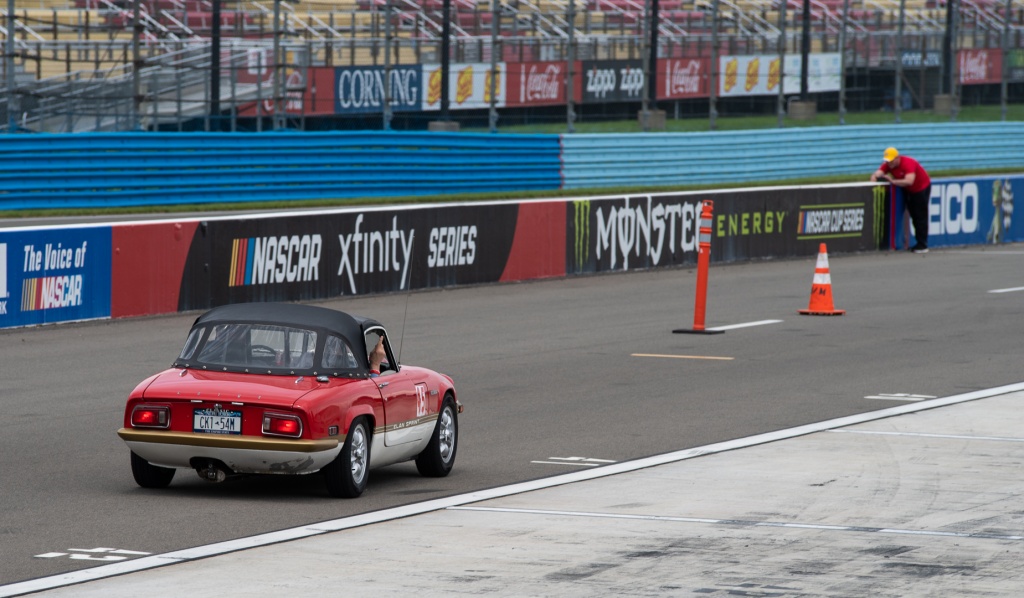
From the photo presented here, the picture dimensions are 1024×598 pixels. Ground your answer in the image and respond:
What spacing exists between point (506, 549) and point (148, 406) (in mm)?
2404

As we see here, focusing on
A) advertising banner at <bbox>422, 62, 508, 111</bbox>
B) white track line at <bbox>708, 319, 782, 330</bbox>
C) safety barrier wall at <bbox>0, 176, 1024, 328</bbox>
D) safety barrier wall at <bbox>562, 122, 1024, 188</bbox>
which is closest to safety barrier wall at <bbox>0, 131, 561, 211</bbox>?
advertising banner at <bbox>422, 62, 508, 111</bbox>

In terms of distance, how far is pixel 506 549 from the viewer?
7637 mm

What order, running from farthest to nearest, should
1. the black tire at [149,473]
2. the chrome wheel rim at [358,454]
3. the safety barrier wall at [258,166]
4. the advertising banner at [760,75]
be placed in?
the advertising banner at [760,75], the safety barrier wall at [258,166], the black tire at [149,473], the chrome wheel rim at [358,454]

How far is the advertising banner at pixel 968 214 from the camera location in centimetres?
3019

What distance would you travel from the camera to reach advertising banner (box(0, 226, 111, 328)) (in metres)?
16.7

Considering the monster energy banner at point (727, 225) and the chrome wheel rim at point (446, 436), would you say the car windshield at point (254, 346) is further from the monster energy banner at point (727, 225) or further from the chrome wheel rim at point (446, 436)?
the monster energy banner at point (727, 225)

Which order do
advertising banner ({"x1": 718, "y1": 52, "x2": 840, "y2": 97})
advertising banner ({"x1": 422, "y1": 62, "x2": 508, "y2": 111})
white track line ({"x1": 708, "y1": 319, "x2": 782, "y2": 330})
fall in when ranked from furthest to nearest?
1. advertising banner ({"x1": 718, "y1": 52, "x2": 840, "y2": 97})
2. advertising banner ({"x1": 422, "y1": 62, "x2": 508, "y2": 111})
3. white track line ({"x1": 708, "y1": 319, "x2": 782, "y2": 330})

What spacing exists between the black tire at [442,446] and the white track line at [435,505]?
63cm

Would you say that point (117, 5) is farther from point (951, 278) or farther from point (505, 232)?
point (951, 278)

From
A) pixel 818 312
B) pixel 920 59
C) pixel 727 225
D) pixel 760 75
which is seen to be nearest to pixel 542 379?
pixel 818 312

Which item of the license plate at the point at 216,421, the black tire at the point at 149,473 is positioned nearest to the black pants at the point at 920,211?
the black tire at the point at 149,473

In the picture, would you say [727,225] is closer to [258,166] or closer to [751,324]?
[751,324]

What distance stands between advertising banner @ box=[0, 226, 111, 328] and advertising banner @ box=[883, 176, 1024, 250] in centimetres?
1660

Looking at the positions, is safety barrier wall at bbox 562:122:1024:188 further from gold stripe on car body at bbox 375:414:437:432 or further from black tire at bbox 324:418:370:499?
black tire at bbox 324:418:370:499
